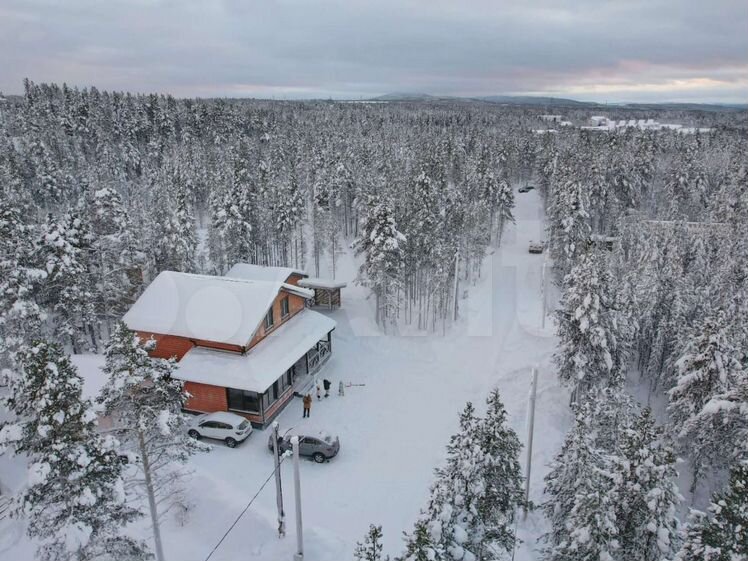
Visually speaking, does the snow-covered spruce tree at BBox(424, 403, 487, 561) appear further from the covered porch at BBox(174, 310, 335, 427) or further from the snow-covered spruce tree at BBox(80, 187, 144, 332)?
the snow-covered spruce tree at BBox(80, 187, 144, 332)

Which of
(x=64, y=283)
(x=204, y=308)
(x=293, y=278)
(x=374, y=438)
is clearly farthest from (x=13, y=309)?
(x=374, y=438)

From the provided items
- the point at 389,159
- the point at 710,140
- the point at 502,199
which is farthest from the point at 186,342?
the point at 710,140

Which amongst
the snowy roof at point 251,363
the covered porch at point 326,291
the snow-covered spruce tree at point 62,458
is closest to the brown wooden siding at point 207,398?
the snowy roof at point 251,363

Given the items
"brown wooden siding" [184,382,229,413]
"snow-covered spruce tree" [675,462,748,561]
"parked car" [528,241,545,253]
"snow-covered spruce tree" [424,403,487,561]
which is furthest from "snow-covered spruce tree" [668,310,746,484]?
"parked car" [528,241,545,253]

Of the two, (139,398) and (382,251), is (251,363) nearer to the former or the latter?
(139,398)

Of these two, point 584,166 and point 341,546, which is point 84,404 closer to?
point 341,546
